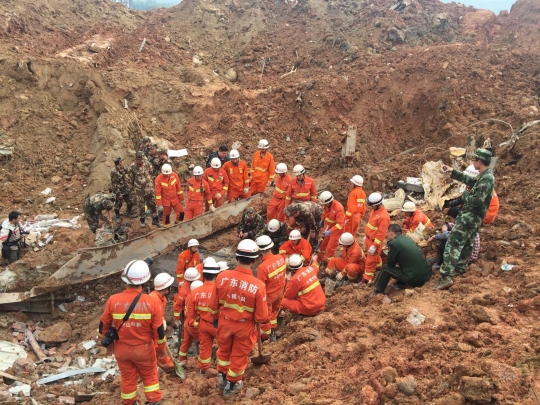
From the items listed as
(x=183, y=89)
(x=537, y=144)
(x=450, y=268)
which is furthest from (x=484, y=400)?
(x=183, y=89)

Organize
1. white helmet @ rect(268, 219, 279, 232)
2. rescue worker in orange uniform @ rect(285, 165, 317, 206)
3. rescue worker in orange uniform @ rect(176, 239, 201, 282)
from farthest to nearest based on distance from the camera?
rescue worker in orange uniform @ rect(285, 165, 317, 206), white helmet @ rect(268, 219, 279, 232), rescue worker in orange uniform @ rect(176, 239, 201, 282)

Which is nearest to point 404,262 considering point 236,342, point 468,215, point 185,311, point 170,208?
point 468,215

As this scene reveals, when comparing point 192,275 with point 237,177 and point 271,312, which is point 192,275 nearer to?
point 271,312

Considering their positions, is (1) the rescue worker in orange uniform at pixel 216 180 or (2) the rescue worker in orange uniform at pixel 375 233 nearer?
(2) the rescue worker in orange uniform at pixel 375 233

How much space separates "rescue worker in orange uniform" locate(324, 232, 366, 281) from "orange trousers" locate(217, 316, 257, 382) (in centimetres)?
262

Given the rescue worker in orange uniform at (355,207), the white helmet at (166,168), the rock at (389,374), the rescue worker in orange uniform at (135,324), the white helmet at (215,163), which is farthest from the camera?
the white helmet at (215,163)

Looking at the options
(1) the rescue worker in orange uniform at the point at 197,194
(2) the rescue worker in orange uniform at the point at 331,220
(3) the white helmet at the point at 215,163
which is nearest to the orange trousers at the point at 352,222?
(2) the rescue worker in orange uniform at the point at 331,220

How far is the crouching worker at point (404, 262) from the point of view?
5375mm

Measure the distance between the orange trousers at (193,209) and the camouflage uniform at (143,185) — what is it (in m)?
0.91

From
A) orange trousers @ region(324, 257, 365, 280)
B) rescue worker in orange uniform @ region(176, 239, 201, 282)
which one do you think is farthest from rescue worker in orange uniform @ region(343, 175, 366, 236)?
rescue worker in orange uniform @ region(176, 239, 201, 282)

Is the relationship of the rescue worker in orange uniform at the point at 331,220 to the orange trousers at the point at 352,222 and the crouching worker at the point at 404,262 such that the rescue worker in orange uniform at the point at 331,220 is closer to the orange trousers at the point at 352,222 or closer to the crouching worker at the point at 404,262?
the orange trousers at the point at 352,222

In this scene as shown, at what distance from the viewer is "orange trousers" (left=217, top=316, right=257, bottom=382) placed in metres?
4.34

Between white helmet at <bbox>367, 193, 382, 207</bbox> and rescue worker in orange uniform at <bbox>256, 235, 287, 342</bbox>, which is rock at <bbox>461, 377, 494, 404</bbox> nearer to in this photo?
rescue worker in orange uniform at <bbox>256, 235, 287, 342</bbox>

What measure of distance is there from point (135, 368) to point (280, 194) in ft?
15.6
